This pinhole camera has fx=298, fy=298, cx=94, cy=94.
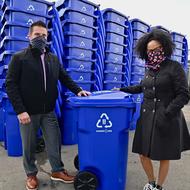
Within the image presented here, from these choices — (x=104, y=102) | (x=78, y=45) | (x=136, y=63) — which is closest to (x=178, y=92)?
(x=104, y=102)

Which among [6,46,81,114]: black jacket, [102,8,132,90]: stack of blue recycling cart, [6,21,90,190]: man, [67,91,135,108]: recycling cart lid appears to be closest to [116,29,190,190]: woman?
[67,91,135,108]: recycling cart lid

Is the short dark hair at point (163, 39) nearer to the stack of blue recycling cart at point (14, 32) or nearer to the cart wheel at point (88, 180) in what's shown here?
the cart wheel at point (88, 180)

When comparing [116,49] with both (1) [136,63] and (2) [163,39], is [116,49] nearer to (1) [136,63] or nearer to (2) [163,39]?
(1) [136,63]

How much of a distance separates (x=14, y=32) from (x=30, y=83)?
1.53 metres

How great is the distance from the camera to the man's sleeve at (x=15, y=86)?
3053mm

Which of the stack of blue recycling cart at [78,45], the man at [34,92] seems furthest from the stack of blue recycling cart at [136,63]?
the man at [34,92]

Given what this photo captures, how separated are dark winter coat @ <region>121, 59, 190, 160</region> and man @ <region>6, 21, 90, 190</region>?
0.80m

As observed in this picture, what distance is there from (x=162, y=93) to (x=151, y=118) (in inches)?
10.8

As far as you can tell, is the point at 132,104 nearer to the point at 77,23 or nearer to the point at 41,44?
the point at 41,44

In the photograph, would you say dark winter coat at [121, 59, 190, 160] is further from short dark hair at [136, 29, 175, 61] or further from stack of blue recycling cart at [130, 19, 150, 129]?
stack of blue recycling cart at [130, 19, 150, 129]

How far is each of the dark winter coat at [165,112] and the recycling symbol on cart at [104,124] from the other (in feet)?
1.23

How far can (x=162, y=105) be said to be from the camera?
9.61 feet

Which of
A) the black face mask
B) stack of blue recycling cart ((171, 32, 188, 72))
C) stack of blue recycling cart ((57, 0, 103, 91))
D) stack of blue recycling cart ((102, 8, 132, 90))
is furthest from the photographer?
stack of blue recycling cart ((171, 32, 188, 72))

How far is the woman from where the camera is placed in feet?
9.34
